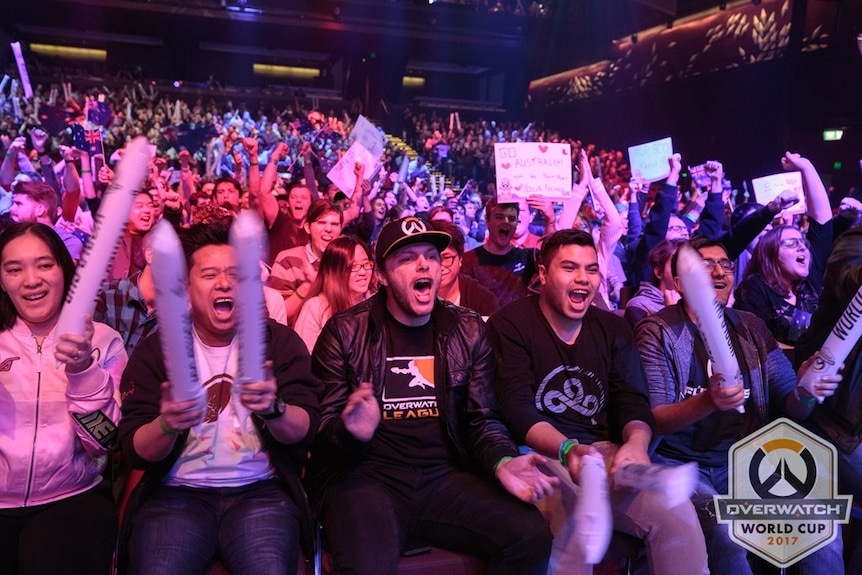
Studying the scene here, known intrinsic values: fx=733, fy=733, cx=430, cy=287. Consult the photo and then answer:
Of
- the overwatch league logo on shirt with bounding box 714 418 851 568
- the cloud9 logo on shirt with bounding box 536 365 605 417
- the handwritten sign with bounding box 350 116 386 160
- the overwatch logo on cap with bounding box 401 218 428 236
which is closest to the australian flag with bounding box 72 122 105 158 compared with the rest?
the handwritten sign with bounding box 350 116 386 160

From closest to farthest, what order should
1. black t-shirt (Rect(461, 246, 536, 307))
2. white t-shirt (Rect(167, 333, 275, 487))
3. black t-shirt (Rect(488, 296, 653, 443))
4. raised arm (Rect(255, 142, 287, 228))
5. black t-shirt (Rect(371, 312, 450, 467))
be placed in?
white t-shirt (Rect(167, 333, 275, 487)), black t-shirt (Rect(371, 312, 450, 467)), black t-shirt (Rect(488, 296, 653, 443)), black t-shirt (Rect(461, 246, 536, 307)), raised arm (Rect(255, 142, 287, 228))

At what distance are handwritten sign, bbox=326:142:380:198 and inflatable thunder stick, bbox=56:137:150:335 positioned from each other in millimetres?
4142

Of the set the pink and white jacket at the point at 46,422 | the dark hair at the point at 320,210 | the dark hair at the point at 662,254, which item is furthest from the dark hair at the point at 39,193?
the dark hair at the point at 662,254

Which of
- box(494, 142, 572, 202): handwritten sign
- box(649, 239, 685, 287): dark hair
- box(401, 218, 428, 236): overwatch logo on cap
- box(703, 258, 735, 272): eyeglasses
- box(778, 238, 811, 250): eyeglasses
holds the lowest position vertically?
box(703, 258, 735, 272): eyeglasses

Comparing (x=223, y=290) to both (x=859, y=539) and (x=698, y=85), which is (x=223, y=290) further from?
(x=698, y=85)

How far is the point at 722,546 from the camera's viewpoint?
2555 millimetres

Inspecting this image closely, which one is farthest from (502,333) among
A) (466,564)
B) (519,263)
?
(519,263)

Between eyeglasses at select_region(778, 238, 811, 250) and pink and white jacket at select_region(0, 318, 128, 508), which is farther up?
eyeglasses at select_region(778, 238, 811, 250)

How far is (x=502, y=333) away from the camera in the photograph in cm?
276

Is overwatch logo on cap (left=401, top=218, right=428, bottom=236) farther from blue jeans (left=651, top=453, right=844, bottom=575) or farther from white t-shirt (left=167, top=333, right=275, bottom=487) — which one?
blue jeans (left=651, top=453, right=844, bottom=575)

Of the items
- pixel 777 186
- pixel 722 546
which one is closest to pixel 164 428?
pixel 722 546

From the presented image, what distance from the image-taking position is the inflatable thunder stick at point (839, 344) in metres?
2.40

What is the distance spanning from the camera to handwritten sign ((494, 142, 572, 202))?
5.16 meters

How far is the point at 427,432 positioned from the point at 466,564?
45 centimetres
